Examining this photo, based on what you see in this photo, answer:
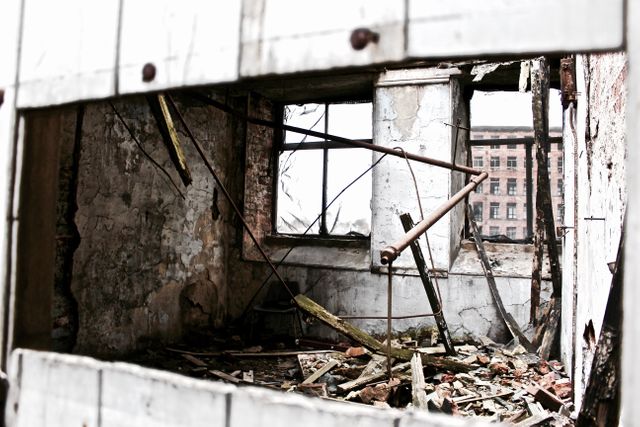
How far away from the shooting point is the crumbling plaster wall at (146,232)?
4.74m

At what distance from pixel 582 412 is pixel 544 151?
4.15 meters

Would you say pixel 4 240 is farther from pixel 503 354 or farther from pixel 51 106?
pixel 503 354

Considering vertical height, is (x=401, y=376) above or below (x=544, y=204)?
below

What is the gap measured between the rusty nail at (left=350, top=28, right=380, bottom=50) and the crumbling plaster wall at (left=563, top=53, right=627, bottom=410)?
140cm

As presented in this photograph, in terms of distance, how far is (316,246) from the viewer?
6711 millimetres

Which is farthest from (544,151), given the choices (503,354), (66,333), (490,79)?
(66,333)

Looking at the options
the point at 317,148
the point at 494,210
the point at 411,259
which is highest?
the point at 494,210

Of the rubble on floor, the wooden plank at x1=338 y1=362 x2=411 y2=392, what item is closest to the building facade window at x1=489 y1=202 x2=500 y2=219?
the rubble on floor

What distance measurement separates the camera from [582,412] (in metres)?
1.60

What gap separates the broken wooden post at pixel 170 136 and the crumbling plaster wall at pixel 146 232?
0.36 feet

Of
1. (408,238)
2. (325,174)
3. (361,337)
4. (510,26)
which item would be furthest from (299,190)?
(510,26)

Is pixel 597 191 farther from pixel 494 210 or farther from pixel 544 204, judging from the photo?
pixel 494 210

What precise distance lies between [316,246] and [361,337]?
2.42 m

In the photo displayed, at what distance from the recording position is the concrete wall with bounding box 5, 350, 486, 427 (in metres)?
0.99
